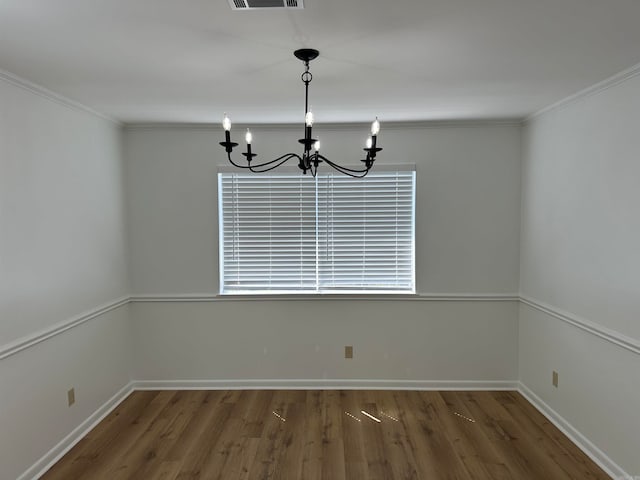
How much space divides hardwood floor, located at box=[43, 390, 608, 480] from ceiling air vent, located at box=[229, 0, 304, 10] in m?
2.67

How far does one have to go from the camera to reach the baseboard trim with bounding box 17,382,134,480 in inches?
102

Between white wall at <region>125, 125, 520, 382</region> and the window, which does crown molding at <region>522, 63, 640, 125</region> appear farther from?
the window

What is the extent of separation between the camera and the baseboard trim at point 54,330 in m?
2.38

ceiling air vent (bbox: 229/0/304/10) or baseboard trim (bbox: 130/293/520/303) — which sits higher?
ceiling air vent (bbox: 229/0/304/10)

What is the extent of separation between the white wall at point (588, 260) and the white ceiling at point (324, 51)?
336 mm

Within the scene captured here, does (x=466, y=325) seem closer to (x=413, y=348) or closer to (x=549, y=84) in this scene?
(x=413, y=348)

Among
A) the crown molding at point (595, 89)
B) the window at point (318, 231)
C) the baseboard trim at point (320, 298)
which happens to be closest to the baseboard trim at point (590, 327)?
the baseboard trim at point (320, 298)

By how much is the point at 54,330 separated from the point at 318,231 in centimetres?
227

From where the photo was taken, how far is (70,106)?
2.98 meters

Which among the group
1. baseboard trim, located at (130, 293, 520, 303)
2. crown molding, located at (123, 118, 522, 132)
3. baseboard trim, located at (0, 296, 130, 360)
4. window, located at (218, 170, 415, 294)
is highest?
crown molding, located at (123, 118, 522, 132)

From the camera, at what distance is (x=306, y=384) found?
12.8 feet

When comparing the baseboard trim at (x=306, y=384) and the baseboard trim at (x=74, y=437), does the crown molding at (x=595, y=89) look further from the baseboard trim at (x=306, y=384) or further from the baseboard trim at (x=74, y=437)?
the baseboard trim at (x=74, y=437)

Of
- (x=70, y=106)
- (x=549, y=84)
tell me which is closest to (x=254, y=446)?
(x=70, y=106)

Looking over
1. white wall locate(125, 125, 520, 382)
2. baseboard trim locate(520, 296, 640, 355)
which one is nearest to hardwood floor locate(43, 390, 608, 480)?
white wall locate(125, 125, 520, 382)
